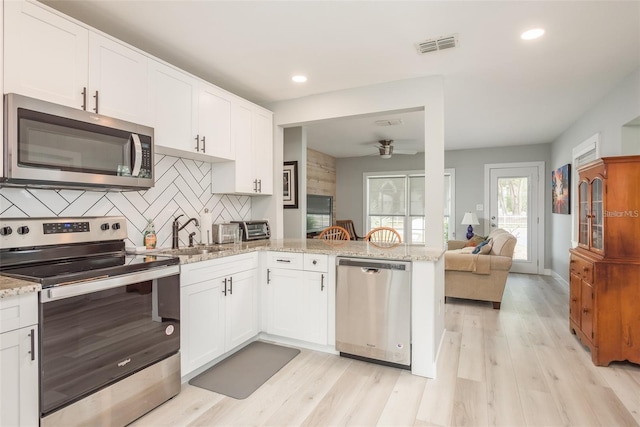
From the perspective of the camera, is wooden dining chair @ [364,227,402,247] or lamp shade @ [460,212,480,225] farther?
lamp shade @ [460,212,480,225]

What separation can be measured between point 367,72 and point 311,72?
501 millimetres

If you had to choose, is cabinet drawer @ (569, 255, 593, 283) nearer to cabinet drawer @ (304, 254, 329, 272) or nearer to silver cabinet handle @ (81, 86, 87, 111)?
cabinet drawer @ (304, 254, 329, 272)

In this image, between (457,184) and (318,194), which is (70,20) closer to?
(318,194)

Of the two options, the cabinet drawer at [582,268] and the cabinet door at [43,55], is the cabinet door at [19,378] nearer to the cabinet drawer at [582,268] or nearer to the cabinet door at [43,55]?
the cabinet door at [43,55]

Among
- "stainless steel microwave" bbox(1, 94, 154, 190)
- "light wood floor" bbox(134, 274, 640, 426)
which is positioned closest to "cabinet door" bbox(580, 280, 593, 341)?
"light wood floor" bbox(134, 274, 640, 426)

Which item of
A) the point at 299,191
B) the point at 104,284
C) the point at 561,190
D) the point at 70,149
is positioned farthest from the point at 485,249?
the point at 70,149

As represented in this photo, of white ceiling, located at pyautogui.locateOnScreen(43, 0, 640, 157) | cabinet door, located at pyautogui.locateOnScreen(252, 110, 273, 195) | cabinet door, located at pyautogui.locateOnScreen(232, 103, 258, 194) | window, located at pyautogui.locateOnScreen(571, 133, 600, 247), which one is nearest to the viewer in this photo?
white ceiling, located at pyautogui.locateOnScreen(43, 0, 640, 157)

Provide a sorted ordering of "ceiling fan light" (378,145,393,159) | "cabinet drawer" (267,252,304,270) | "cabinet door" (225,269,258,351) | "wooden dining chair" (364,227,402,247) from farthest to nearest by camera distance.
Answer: "ceiling fan light" (378,145,393,159)
"wooden dining chair" (364,227,402,247)
"cabinet drawer" (267,252,304,270)
"cabinet door" (225,269,258,351)

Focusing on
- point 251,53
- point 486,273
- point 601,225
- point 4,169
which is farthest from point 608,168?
point 4,169

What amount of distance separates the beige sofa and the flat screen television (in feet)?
7.73

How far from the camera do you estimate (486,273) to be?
4.13 m

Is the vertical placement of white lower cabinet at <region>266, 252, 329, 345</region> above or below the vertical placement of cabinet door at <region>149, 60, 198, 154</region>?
below

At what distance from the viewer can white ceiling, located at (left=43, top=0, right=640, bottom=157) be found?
81.0 inches

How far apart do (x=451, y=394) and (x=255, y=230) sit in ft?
7.58
